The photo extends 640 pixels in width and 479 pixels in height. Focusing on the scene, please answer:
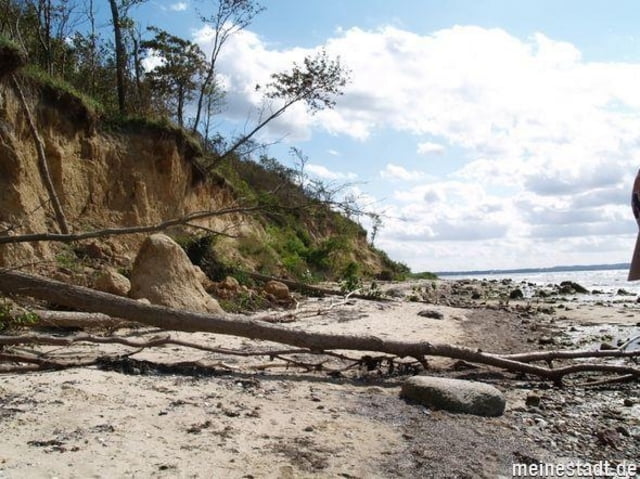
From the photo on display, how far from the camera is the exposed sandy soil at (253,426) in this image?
3420 mm

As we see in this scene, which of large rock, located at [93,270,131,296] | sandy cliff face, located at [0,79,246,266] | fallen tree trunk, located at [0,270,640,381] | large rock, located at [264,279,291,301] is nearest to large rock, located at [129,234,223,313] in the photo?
large rock, located at [93,270,131,296]

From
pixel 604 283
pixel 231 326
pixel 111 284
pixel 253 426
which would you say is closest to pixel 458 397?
pixel 253 426

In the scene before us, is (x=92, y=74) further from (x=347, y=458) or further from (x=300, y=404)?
(x=347, y=458)

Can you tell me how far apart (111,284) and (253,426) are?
5.24 metres

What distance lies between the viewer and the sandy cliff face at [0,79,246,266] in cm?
1058

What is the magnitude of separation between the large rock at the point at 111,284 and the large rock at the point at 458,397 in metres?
5.17

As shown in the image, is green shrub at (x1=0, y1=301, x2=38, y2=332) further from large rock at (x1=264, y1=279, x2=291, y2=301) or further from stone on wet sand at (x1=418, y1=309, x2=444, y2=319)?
stone on wet sand at (x1=418, y1=309, x2=444, y2=319)

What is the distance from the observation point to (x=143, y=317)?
602 centimetres

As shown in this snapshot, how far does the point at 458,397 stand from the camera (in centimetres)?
514

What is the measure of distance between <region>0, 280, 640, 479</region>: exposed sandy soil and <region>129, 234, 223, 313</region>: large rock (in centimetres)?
229

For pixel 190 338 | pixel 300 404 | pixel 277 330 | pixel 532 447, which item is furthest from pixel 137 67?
pixel 532 447

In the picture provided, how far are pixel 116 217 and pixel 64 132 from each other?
234cm

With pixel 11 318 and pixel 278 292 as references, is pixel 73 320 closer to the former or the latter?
pixel 11 318

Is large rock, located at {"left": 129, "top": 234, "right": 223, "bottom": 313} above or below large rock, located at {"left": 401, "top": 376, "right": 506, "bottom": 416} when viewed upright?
above
